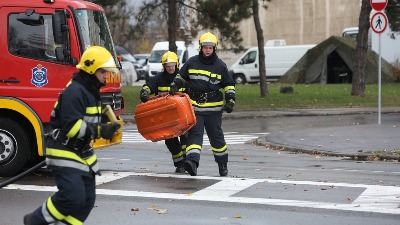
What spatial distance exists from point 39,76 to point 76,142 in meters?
5.51

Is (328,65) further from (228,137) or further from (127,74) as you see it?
(228,137)

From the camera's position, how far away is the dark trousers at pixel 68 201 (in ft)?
24.9

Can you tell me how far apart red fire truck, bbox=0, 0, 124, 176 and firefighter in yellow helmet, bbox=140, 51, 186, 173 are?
1.15 m

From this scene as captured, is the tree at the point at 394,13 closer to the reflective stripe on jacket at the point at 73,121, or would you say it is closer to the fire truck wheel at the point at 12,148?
the fire truck wheel at the point at 12,148

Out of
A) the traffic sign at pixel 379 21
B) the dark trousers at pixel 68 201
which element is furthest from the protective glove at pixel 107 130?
the traffic sign at pixel 379 21

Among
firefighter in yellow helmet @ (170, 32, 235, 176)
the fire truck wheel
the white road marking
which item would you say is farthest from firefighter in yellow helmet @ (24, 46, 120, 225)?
Answer: the fire truck wheel

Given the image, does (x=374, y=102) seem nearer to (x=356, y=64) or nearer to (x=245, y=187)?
(x=356, y=64)

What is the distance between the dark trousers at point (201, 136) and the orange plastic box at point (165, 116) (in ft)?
0.56

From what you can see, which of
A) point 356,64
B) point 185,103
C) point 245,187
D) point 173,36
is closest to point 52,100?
point 185,103

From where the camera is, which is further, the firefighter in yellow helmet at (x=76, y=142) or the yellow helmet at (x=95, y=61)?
the yellow helmet at (x=95, y=61)

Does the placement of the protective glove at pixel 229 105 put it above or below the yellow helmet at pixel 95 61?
below

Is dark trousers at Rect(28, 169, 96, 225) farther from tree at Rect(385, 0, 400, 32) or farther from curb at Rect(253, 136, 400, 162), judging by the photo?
tree at Rect(385, 0, 400, 32)

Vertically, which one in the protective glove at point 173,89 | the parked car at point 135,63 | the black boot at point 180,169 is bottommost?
the parked car at point 135,63

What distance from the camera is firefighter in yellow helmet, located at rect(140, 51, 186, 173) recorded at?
44.9 ft
